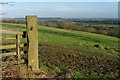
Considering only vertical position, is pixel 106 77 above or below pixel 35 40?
below

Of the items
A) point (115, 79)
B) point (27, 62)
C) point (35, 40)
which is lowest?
point (115, 79)

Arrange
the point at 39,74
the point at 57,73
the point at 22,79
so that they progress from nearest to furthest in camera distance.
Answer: the point at 22,79 → the point at 39,74 → the point at 57,73

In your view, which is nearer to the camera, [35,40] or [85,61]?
[35,40]

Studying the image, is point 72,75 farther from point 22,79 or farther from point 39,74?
point 22,79

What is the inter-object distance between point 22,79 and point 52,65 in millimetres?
2741

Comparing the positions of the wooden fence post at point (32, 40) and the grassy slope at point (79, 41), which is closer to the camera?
the wooden fence post at point (32, 40)

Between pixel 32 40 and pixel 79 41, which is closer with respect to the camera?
pixel 32 40

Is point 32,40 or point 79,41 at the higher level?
point 32,40

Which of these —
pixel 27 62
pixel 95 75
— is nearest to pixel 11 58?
pixel 27 62

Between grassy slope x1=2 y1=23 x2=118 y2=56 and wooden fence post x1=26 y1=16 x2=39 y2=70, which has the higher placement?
wooden fence post x1=26 y1=16 x2=39 y2=70

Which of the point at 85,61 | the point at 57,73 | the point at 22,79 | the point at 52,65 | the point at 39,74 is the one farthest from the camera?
the point at 85,61

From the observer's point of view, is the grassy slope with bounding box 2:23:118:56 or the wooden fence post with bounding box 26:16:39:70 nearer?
the wooden fence post with bounding box 26:16:39:70

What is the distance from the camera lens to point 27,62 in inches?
344

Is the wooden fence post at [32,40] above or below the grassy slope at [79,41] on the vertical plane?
above
